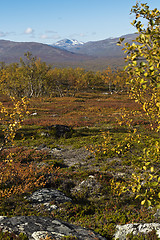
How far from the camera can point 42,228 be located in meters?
7.76

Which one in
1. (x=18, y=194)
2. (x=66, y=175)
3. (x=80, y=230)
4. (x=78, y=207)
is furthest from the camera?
(x=66, y=175)

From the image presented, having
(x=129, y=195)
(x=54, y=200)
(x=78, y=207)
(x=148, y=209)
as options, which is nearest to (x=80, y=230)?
(x=78, y=207)

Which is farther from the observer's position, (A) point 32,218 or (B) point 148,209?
(B) point 148,209

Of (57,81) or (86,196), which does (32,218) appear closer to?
(86,196)

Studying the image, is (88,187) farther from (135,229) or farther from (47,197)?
(135,229)

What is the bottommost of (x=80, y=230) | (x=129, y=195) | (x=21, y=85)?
(x=129, y=195)

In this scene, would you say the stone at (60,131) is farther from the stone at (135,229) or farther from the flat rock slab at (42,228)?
the stone at (135,229)

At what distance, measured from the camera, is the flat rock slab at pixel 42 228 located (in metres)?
7.42

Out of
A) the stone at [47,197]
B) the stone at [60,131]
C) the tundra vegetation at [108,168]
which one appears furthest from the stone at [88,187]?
the stone at [60,131]

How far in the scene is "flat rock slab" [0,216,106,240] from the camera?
742 cm

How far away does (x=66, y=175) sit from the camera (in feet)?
49.8

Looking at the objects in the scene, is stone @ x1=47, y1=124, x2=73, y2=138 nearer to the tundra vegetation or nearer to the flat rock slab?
the tundra vegetation

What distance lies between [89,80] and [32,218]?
117748 mm

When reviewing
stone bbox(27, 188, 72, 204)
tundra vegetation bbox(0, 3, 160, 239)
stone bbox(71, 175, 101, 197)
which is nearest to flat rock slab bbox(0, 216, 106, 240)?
tundra vegetation bbox(0, 3, 160, 239)
